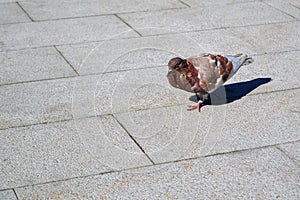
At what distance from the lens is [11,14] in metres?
9.31

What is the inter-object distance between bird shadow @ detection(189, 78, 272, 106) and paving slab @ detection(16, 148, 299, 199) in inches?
46.4

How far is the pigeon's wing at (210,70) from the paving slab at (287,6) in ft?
11.1

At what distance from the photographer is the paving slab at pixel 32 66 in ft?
23.2

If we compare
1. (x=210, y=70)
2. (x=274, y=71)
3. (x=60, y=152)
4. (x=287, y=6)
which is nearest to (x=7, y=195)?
(x=60, y=152)

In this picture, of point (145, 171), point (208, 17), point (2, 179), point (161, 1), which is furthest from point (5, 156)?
point (161, 1)

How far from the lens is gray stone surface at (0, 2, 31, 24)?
29.6 ft

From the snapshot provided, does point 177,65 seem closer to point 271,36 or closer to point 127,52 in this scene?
point 127,52

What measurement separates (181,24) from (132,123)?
10.3 feet

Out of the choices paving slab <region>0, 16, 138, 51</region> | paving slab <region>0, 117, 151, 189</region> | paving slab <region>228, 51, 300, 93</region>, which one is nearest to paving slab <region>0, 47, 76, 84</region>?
paving slab <region>0, 16, 138, 51</region>

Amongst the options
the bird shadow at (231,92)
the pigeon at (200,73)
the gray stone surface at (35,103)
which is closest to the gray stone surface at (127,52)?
the gray stone surface at (35,103)

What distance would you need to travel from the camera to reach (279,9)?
9438 mm

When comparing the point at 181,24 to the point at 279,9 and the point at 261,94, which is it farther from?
the point at 261,94

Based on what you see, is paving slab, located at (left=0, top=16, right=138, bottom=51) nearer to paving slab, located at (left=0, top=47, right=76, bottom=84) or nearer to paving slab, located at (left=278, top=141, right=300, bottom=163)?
paving slab, located at (left=0, top=47, right=76, bottom=84)

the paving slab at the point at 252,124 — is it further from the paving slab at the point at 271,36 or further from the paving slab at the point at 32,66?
the paving slab at the point at 32,66
